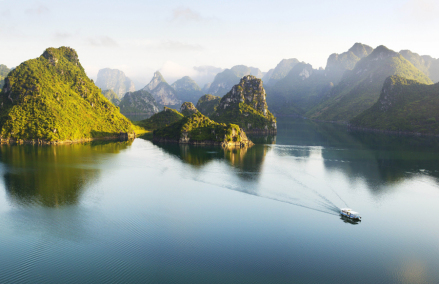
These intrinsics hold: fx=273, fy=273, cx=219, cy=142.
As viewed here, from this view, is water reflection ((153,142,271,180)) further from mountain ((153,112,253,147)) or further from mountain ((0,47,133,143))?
mountain ((0,47,133,143))

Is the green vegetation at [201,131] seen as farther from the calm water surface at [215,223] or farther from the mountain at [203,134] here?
the calm water surface at [215,223]

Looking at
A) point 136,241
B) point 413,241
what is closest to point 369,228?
point 413,241

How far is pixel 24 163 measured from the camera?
103m

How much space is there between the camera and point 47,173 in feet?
294

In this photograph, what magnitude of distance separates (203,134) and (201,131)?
3137 millimetres

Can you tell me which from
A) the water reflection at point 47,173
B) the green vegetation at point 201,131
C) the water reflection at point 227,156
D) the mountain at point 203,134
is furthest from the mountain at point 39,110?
the water reflection at point 227,156

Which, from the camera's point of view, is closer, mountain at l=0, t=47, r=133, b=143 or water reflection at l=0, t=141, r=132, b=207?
water reflection at l=0, t=141, r=132, b=207

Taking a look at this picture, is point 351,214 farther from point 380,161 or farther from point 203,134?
point 203,134

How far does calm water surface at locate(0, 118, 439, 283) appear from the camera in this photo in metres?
38.5

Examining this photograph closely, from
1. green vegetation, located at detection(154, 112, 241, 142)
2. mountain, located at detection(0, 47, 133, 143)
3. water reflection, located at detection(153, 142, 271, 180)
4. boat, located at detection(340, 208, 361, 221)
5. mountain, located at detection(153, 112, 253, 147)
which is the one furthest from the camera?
green vegetation, located at detection(154, 112, 241, 142)

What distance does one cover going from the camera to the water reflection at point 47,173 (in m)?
66.7

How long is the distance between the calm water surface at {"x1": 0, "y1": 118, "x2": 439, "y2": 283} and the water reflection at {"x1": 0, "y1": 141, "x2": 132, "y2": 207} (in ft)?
1.57

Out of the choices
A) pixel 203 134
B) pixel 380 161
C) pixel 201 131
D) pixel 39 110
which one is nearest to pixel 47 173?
pixel 39 110

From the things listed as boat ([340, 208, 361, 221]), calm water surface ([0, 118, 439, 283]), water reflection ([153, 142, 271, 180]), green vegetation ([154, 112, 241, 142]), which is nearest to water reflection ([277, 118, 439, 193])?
calm water surface ([0, 118, 439, 283])
